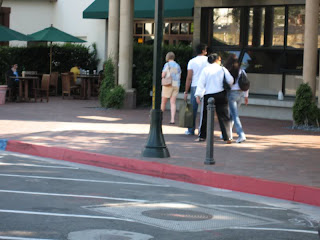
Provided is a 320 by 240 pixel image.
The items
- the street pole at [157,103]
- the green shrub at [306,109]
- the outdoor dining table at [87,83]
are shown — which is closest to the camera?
the street pole at [157,103]

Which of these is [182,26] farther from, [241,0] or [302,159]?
[302,159]

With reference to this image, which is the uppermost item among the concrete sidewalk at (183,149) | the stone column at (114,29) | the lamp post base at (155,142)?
the stone column at (114,29)

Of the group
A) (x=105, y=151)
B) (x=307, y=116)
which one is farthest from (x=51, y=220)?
(x=307, y=116)

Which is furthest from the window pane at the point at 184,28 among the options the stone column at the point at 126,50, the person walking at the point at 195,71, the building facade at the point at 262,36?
the person walking at the point at 195,71

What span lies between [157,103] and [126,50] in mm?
10664

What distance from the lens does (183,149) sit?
13.3m

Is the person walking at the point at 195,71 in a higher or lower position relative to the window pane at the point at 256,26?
lower

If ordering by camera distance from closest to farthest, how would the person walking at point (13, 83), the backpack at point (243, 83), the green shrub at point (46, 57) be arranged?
the backpack at point (243, 83) < the person walking at point (13, 83) < the green shrub at point (46, 57)

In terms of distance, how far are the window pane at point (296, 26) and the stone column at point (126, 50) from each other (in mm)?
5084

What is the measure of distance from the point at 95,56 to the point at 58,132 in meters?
16.5

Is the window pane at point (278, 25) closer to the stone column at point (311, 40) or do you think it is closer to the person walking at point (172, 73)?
the stone column at point (311, 40)

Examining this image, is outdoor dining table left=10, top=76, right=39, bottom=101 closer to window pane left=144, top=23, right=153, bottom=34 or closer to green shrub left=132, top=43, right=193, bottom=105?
green shrub left=132, top=43, right=193, bottom=105

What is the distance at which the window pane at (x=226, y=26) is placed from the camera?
23250mm

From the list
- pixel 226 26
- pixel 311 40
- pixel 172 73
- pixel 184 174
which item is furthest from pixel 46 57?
pixel 184 174
